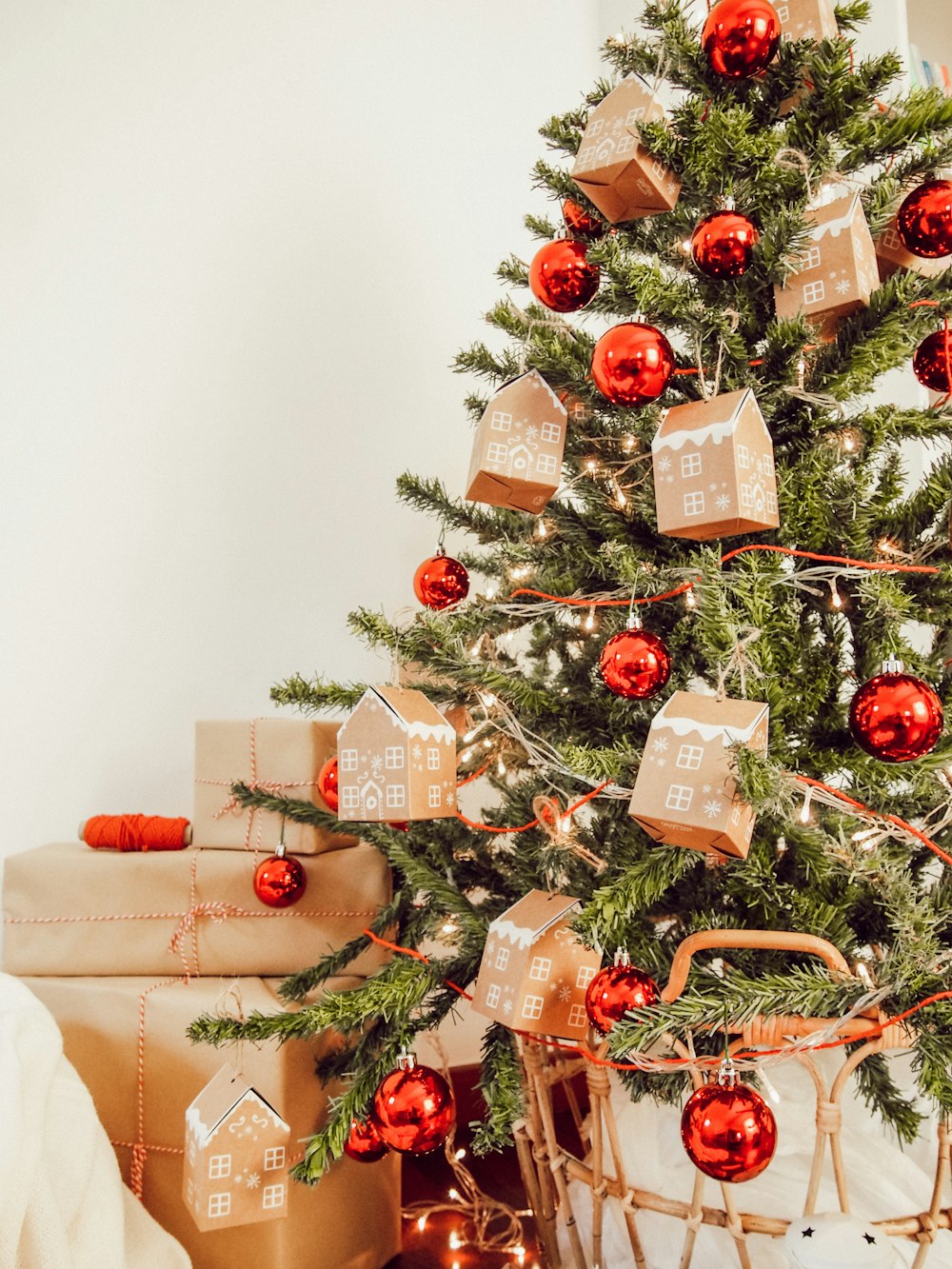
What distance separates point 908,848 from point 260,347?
1.11 m

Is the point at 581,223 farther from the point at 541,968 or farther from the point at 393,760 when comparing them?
the point at 541,968

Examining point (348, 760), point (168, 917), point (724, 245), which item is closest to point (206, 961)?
point (168, 917)

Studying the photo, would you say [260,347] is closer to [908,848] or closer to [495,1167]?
[908,848]

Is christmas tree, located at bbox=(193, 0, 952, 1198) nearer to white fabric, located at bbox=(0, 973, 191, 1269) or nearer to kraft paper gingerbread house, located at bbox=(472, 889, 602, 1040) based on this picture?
kraft paper gingerbread house, located at bbox=(472, 889, 602, 1040)

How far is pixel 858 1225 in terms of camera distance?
62 centimetres

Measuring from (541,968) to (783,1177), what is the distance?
1.12 ft

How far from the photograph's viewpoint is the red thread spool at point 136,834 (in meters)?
1.01

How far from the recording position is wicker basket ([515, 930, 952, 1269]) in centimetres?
60

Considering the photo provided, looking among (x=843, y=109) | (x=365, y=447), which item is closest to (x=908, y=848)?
(x=843, y=109)

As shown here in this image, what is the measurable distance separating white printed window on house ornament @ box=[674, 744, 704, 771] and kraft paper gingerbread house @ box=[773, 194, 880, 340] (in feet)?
1.24

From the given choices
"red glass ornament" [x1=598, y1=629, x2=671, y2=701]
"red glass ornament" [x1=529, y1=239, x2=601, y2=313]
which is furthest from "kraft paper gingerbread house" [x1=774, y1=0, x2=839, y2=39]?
"red glass ornament" [x1=598, y1=629, x2=671, y2=701]

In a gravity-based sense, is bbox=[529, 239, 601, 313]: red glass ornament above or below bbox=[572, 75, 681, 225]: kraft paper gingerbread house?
below

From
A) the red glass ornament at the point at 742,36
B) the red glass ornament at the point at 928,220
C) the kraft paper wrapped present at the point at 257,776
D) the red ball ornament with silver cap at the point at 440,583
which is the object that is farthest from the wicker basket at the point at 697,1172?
the red glass ornament at the point at 742,36

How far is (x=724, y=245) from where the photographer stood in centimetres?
69
